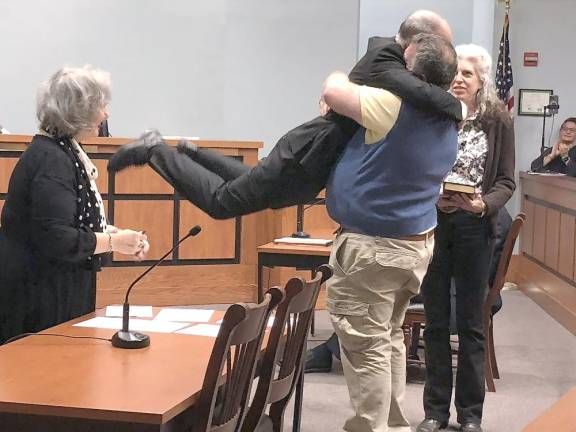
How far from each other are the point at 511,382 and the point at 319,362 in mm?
1094

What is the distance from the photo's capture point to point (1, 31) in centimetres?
913

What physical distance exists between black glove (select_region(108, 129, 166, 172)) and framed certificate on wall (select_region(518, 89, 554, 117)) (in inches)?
268

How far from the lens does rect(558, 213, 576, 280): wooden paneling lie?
6.94 meters

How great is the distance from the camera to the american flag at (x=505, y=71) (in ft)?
29.8

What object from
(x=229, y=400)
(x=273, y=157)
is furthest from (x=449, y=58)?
(x=229, y=400)

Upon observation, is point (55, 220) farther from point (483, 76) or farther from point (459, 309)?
point (483, 76)

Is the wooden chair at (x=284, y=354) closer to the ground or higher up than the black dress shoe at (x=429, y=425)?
higher up

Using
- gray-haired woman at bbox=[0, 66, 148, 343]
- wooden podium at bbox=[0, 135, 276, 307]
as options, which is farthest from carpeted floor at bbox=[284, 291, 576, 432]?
gray-haired woman at bbox=[0, 66, 148, 343]

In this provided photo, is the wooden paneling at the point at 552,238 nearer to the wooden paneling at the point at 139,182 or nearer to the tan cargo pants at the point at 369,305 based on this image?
the wooden paneling at the point at 139,182

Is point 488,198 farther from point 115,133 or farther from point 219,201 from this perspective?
point 115,133

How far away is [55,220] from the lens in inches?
125

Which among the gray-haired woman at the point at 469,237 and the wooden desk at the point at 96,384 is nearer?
the wooden desk at the point at 96,384

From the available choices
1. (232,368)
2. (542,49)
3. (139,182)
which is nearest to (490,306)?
(232,368)

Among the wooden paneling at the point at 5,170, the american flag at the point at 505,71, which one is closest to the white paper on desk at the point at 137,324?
the wooden paneling at the point at 5,170
